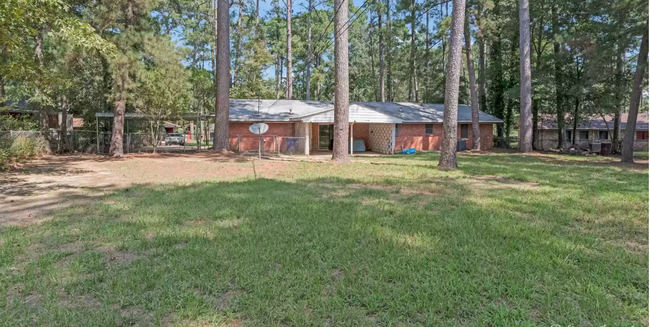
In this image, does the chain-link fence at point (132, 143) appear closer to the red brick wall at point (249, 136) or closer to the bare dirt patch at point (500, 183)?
the red brick wall at point (249, 136)

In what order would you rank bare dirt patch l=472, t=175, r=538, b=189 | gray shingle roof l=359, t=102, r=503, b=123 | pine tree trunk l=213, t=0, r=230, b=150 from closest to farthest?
bare dirt patch l=472, t=175, r=538, b=189
pine tree trunk l=213, t=0, r=230, b=150
gray shingle roof l=359, t=102, r=503, b=123

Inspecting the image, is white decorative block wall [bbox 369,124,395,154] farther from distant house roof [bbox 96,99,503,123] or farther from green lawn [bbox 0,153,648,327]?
green lawn [bbox 0,153,648,327]

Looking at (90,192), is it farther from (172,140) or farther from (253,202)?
(172,140)

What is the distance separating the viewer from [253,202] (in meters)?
5.96

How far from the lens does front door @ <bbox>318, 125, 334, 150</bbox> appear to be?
874 inches

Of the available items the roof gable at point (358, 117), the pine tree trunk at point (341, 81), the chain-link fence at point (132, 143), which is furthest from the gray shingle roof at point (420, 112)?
the pine tree trunk at point (341, 81)

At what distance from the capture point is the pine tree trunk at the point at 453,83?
35.2ft

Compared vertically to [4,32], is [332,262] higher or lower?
lower

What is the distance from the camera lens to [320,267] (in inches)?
125

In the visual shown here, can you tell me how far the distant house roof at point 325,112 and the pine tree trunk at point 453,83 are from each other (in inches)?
266

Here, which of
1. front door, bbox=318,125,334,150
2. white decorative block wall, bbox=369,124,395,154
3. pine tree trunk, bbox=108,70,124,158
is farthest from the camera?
front door, bbox=318,125,334,150

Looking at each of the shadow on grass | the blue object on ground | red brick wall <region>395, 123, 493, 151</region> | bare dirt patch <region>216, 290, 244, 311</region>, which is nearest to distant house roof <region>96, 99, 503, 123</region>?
red brick wall <region>395, 123, 493, 151</region>

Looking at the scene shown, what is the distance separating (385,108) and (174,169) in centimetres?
1635

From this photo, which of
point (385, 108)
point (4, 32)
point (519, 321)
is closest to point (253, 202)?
point (519, 321)
